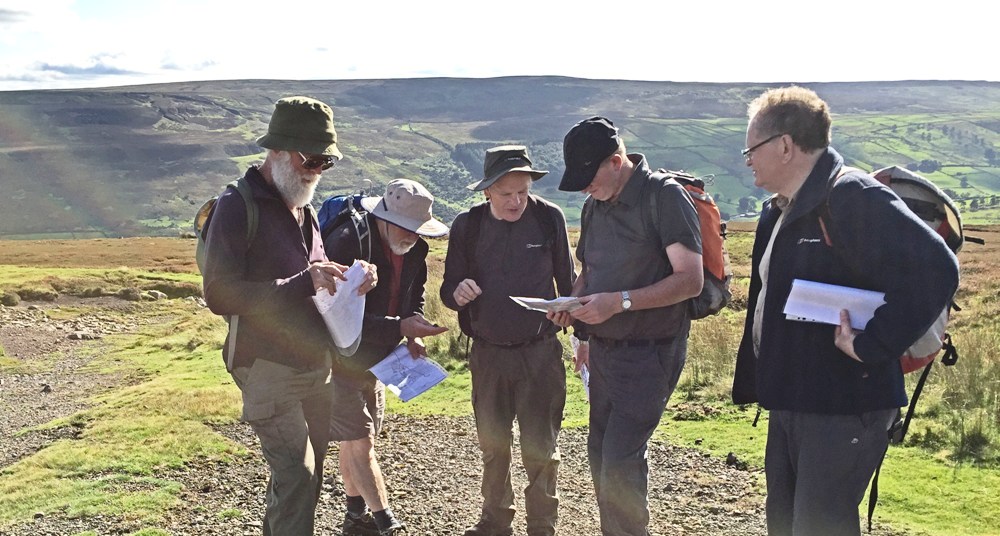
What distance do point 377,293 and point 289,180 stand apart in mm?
1220

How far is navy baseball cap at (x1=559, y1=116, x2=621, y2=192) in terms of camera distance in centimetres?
389

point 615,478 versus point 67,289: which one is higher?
point 615,478

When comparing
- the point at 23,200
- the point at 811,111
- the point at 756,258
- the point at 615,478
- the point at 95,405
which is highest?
the point at 811,111

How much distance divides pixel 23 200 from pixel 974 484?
221 m

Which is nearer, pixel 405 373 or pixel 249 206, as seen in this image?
pixel 249 206

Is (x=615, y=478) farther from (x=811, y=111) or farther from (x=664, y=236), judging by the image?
(x=811, y=111)

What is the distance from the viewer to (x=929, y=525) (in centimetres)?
530


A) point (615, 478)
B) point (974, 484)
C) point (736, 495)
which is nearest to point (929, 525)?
point (974, 484)

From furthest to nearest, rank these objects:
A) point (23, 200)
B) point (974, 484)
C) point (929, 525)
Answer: point (23, 200), point (974, 484), point (929, 525)

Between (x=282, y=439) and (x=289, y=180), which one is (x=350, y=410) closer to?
(x=282, y=439)

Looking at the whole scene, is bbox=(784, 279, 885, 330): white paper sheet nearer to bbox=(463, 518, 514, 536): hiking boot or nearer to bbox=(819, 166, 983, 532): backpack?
bbox=(819, 166, 983, 532): backpack

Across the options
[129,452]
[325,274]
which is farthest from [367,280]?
[129,452]

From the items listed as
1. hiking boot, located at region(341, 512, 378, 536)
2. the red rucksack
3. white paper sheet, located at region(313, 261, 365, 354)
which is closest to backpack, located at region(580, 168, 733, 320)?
the red rucksack

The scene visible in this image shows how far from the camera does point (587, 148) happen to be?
153 inches
